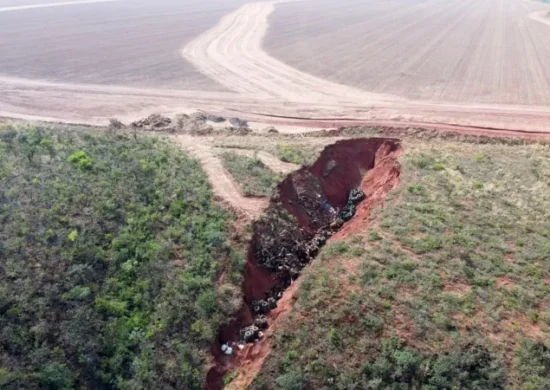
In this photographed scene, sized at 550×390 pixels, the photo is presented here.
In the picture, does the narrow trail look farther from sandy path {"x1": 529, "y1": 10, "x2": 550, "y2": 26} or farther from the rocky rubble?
sandy path {"x1": 529, "y1": 10, "x2": 550, "y2": 26}

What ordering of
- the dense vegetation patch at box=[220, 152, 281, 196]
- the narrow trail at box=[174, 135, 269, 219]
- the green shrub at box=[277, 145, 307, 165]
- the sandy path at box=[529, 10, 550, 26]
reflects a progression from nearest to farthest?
the narrow trail at box=[174, 135, 269, 219]
the dense vegetation patch at box=[220, 152, 281, 196]
the green shrub at box=[277, 145, 307, 165]
the sandy path at box=[529, 10, 550, 26]

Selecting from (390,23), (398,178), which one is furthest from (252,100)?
(390,23)

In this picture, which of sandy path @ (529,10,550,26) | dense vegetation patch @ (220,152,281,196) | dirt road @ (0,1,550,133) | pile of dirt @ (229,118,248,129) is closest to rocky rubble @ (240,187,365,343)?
dense vegetation patch @ (220,152,281,196)

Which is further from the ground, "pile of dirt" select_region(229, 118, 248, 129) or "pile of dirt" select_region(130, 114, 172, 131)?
"pile of dirt" select_region(130, 114, 172, 131)

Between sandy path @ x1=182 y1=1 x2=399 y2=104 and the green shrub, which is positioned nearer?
the green shrub

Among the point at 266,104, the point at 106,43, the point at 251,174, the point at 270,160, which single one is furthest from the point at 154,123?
the point at 106,43

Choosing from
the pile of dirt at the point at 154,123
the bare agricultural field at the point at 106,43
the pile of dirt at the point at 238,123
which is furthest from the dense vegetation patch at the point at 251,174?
the bare agricultural field at the point at 106,43

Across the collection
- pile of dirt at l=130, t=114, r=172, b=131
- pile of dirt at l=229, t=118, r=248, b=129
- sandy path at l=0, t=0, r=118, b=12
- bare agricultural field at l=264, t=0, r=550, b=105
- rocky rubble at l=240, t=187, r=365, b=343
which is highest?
sandy path at l=0, t=0, r=118, b=12

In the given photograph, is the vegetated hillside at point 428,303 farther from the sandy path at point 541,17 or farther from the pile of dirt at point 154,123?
the sandy path at point 541,17

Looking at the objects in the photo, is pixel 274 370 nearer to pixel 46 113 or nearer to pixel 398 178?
pixel 398 178
